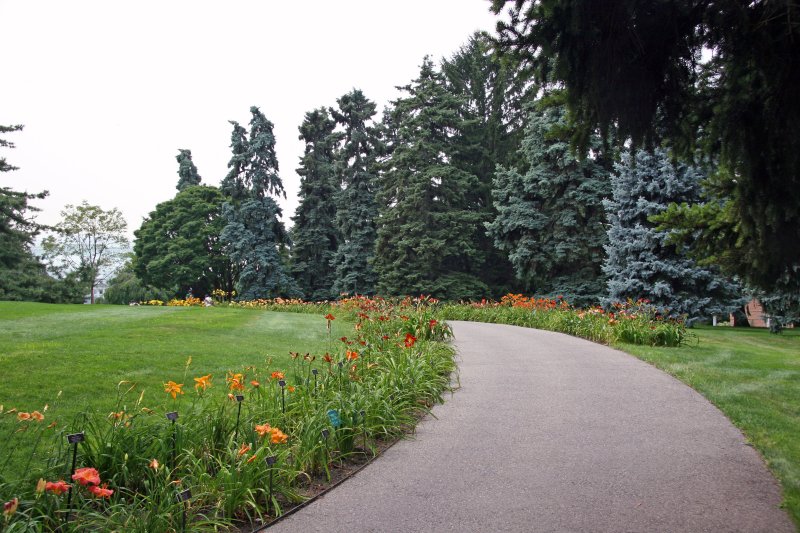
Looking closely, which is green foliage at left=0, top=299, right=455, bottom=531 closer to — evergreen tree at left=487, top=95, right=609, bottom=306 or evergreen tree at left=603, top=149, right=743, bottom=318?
evergreen tree at left=603, top=149, right=743, bottom=318

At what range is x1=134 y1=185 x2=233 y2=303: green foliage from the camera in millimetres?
34250

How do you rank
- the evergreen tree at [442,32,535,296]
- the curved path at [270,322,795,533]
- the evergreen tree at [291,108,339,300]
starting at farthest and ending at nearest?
the evergreen tree at [291,108,339,300] → the evergreen tree at [442,32,535,296] → the curved path at [270,322,795,533]

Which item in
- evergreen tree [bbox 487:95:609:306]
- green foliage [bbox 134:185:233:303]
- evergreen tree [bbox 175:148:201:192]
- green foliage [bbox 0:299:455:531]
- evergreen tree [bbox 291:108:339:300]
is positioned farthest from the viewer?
evergreen tree [bbox 175:148:201:192]

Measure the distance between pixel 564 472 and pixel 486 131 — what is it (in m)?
27.1

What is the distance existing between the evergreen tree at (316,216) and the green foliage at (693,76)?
94.7ft

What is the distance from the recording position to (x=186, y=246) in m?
34.6

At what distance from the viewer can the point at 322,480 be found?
397 cm

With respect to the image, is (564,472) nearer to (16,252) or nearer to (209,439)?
(209,439)

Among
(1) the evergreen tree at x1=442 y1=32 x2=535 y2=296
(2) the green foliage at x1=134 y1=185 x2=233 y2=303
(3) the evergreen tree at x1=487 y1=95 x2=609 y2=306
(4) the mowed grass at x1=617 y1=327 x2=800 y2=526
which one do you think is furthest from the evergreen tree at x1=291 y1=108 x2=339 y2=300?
(4) the mowed grass at x1=617 y1=327 x2=800 y2=526

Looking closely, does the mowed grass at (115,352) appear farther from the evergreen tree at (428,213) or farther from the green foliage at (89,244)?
the green foliage at (89,244)

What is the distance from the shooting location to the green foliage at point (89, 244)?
3875cm

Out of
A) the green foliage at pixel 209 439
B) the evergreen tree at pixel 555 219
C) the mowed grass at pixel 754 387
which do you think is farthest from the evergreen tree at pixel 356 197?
the green foliage at pixel 209 439

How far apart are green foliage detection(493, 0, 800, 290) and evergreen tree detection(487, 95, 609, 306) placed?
1839 cm

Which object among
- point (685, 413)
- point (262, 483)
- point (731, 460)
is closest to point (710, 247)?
point (685, 413)
